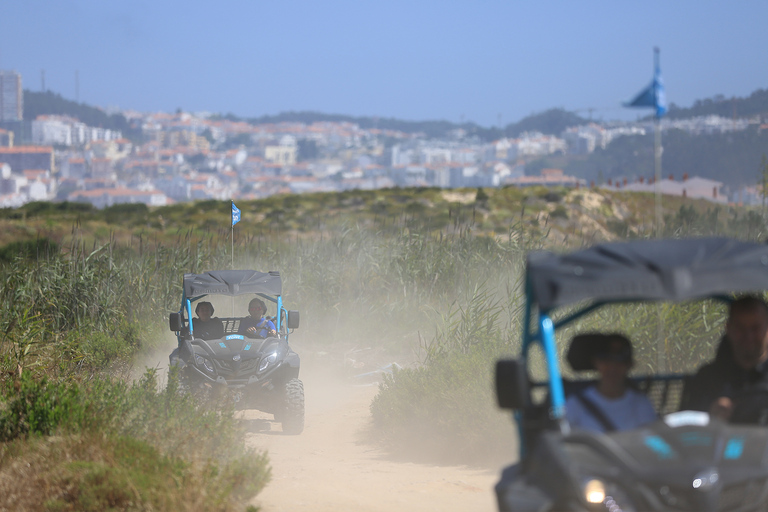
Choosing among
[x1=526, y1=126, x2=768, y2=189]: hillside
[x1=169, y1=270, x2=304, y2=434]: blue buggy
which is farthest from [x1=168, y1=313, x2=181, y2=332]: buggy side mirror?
[x1=526, y1=126, x2=768, y2=189]: hillside

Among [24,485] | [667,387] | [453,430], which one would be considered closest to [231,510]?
[24,485]

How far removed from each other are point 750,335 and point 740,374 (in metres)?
0.23

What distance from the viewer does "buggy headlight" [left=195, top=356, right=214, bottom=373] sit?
10523mm

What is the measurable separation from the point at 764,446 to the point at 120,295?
1257 centimetres

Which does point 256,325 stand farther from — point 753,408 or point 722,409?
point 753,408

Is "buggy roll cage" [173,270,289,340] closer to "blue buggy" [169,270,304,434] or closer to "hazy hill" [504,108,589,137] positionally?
"blue buggy" [169,270,304,434]

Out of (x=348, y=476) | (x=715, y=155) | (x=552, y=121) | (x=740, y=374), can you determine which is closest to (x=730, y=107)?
(x=715, y=155)

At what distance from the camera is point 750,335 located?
4453mm

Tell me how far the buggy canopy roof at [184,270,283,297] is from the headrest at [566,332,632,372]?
24.3ft

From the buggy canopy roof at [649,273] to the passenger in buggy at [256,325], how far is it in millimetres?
7733

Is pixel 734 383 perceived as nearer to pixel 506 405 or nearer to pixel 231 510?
pixel 506 405

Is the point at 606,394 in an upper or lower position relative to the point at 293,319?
upper

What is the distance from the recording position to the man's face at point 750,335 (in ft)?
14.5

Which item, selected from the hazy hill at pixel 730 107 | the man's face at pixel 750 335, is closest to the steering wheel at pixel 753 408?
the man's face at pixel 750 335
